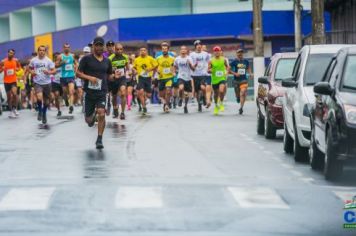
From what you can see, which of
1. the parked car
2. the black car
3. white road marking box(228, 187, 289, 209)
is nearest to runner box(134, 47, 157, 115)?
the parked car

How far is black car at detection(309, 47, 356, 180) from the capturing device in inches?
525

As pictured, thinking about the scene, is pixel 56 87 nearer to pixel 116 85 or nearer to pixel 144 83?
pixel 144 83

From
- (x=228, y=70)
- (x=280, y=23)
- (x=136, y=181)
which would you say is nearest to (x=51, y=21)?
(x=280, y=23)

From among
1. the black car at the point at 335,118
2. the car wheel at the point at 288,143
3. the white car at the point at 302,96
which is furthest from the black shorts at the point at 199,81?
the black car at the point at 335,118

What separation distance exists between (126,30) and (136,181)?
45536 millimetres

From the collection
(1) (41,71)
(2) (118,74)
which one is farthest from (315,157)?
(1) (41,71)

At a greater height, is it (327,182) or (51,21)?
(51,21)

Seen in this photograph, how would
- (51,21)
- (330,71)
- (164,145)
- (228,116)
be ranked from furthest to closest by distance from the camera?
(51,21)
(228,116)
(164,145)
(330,71)

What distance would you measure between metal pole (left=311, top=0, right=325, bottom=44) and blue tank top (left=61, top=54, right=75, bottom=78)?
660 cm

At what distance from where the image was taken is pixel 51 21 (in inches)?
3012

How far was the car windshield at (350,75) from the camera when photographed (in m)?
14.2

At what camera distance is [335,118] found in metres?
13.7

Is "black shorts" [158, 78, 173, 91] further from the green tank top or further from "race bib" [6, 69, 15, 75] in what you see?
"race bib" [6, 69, 15, 75]

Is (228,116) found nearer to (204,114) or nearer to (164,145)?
(204,114)
